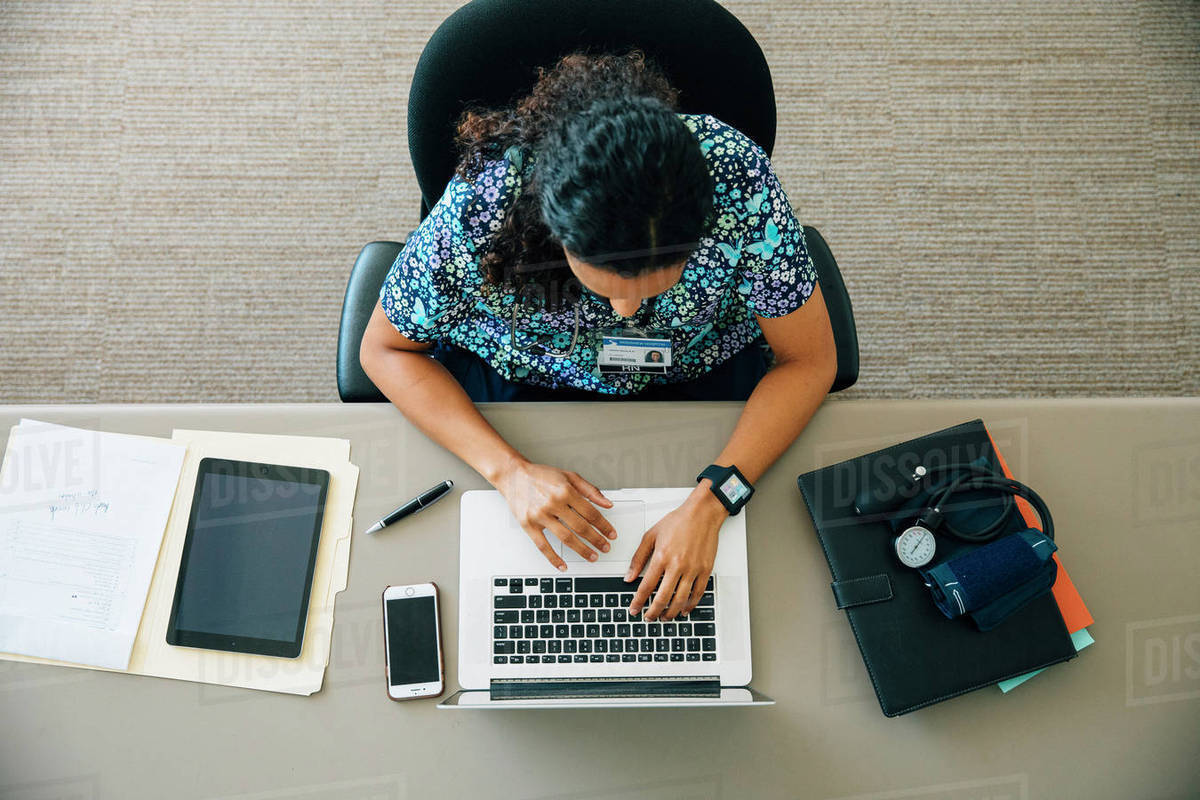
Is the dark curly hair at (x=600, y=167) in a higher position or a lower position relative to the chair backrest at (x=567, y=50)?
lower

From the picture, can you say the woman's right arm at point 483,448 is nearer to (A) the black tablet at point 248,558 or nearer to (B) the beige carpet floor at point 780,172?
(A) the black tablet at point 248,558

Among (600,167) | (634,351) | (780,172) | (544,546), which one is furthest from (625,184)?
(780,172)

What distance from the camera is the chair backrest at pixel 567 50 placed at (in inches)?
33.9

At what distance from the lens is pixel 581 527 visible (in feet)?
2.97

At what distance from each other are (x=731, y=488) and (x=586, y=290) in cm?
31

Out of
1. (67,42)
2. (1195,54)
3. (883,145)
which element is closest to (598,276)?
(883,145)

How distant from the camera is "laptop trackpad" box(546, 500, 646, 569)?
36.4 inches

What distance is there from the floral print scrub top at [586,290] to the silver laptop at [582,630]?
277mm

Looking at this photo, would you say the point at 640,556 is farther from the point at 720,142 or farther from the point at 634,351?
the point at 720,142

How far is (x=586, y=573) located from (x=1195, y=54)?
2039 millimetres

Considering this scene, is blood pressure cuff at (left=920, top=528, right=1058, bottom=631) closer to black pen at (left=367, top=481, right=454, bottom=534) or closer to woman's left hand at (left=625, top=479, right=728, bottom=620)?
woman's left hand at (left=625, top=479, right=728, bottom=620)

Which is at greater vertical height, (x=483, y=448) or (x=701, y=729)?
(x=483, y=448)

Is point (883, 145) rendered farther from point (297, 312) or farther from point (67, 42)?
point (67, 42)

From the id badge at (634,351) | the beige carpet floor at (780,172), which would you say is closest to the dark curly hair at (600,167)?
the id badge at (634,351)
